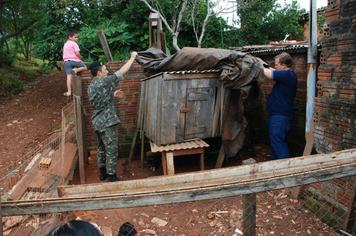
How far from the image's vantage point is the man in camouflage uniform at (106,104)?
4.56 metres

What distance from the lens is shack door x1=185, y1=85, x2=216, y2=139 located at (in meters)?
4.77

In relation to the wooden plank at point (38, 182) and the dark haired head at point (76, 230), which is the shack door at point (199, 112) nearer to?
the wooden plank at point (38, 182)

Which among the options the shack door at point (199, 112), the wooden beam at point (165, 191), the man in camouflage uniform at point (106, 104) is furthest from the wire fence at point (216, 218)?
the wooden beam at point (165, 191)

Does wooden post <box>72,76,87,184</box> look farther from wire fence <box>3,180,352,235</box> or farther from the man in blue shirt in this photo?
the man in blue shirt

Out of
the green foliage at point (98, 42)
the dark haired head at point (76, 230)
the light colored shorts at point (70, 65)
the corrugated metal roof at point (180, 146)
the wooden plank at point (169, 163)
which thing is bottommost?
the wooden plank at point (169, 163)

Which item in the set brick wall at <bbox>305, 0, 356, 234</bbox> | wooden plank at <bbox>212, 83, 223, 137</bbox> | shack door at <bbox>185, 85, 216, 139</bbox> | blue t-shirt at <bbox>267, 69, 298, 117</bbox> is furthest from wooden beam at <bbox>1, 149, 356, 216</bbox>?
wooden plank at <bbox>212, 83, 223, 137</bbox>

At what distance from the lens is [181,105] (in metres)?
4.69

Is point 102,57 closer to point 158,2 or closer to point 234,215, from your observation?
point 158,2

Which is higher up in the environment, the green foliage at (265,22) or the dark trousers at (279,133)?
the green foliage at (265,22)

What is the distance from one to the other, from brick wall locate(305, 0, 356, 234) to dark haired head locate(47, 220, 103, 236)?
2.93 meters

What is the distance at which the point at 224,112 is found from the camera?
4.91 m

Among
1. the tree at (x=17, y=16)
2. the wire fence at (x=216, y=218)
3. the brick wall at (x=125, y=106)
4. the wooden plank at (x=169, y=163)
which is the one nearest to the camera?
the wire fence at (x=216, y=218)

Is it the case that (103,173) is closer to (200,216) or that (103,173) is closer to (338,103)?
(200,216)

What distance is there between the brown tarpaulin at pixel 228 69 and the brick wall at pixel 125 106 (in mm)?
757
